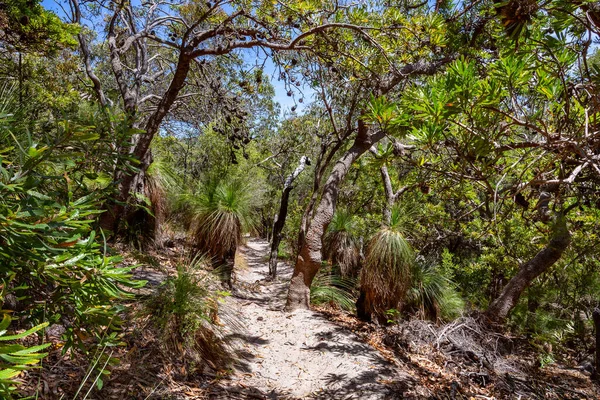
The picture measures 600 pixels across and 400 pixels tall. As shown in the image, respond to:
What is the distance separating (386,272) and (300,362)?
90.0 inches

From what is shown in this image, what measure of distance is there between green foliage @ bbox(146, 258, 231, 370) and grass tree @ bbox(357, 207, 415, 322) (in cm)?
293

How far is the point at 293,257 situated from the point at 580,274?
8.82 m

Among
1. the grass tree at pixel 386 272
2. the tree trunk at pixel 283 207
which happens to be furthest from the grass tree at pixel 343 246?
the grass tree at pixel 386 272

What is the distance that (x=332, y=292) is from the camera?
750cm

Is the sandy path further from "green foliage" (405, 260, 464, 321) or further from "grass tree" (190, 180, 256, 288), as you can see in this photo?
"green foliage" (405, 260, 464, 321)

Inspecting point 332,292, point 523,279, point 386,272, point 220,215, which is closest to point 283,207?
point 332,292

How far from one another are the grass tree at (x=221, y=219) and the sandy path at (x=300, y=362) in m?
0.88

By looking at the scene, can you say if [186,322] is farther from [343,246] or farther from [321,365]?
[343,246]

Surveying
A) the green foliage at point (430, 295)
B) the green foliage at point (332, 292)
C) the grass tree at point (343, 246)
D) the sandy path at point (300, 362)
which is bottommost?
the sandy path at point (300, 362)

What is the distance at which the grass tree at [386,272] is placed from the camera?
6117mm

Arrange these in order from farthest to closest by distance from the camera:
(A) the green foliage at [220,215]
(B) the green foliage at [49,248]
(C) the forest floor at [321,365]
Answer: (A) the green foliage at [220,215] < (C) the forest floor at [321,365] < (B) the green foliage at [49,248]

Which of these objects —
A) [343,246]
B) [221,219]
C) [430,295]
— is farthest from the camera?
[343,246]

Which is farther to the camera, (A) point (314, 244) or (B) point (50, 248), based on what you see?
(A) point (314, 244)

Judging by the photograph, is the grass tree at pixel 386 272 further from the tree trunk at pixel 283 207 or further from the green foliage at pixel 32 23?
the green foliage at pixel 32 23
